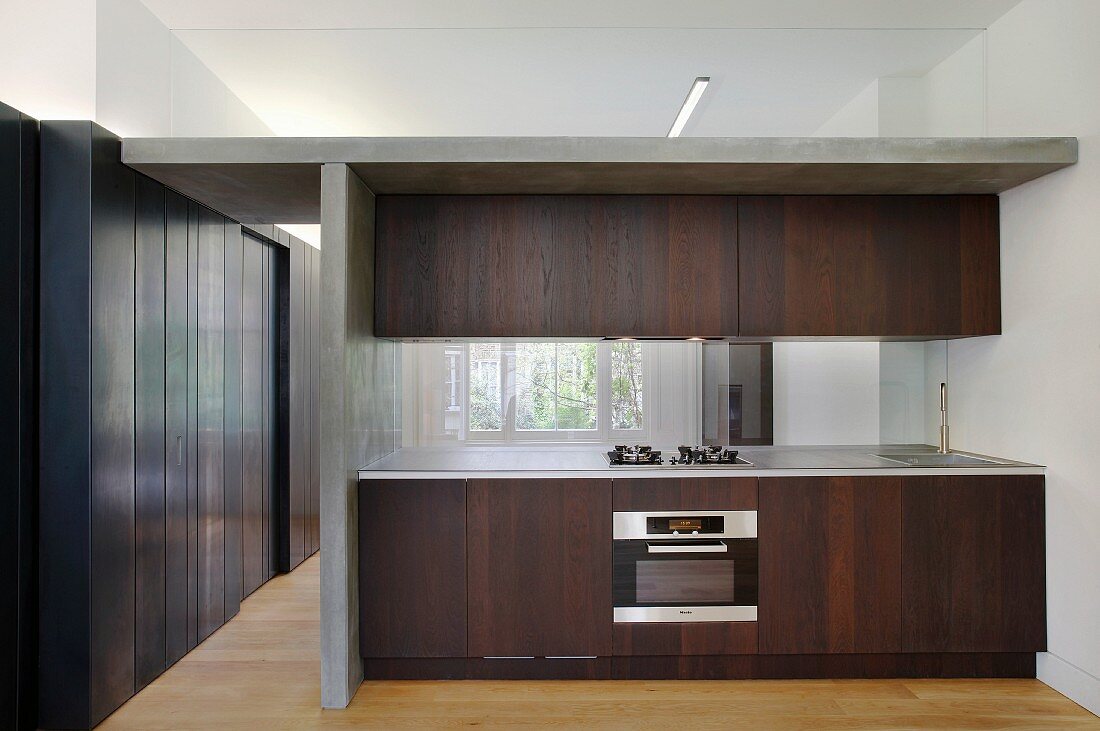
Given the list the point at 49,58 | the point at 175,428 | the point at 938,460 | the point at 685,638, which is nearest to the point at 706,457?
the point at 685,638

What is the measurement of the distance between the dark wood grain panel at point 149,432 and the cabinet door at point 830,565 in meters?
2.55

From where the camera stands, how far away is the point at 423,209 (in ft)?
9.69

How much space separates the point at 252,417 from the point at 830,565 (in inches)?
123

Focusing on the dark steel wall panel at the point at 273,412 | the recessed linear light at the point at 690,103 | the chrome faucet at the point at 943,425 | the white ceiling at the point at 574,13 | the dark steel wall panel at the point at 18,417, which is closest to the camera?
the dark steel wall panel at the point at 18,417

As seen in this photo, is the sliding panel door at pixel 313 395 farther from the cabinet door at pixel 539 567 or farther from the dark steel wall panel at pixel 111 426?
the cabinet door at pixel 539 567

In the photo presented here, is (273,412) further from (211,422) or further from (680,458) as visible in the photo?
(680,458)

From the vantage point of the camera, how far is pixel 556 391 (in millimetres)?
3342

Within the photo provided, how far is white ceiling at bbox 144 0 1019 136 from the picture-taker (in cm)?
275

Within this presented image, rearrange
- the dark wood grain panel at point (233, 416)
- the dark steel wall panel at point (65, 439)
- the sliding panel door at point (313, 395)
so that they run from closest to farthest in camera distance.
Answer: the dark steel wall panel at point (65, 439) < the dark wood grain panel at point (233, 416) < the sliding panel door at point (313, 395)

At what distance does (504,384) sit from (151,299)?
1.60 meters

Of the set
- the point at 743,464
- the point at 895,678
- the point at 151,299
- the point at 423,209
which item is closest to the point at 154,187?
the point at 151,299

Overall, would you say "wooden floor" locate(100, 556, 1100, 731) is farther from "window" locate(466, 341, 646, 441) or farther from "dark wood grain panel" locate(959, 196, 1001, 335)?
"dark wood grain panel" locate(959, 196, 1001, 335)

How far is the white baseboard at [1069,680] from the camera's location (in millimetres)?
2492

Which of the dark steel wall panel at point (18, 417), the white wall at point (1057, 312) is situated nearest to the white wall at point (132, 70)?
the dark steel wall panel at point (18, 417)
